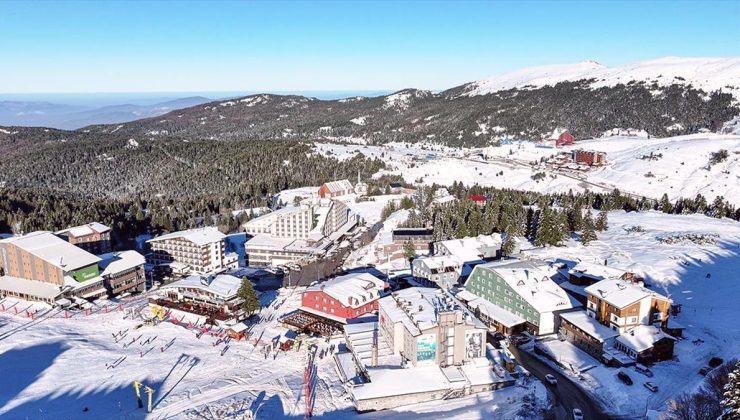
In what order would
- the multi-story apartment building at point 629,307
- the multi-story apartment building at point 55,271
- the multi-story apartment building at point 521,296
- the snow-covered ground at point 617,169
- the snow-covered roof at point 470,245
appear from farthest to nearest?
the snow-covered ground at point 617,169 → the snow-covered roof at point 470,245 → the multi-story apartment building at point 55,271 → the multi-story apartment building at point 521,296 → the multi-story apartment building at point 629,307

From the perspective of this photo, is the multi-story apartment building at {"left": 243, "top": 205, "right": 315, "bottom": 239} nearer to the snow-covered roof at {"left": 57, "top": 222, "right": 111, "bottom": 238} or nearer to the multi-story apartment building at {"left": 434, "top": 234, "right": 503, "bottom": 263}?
the snow-covered roof at {"left": 57, "top": 222, "right": 111, "bottom": 238}

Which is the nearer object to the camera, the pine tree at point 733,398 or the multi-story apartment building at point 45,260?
the pine tree at point 733,398

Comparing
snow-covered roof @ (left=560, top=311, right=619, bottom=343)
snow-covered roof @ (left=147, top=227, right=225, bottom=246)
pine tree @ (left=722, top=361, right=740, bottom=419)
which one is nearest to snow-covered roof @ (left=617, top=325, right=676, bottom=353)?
snow-covered roof @ (left=560, top=311, right=619, bottom=343)

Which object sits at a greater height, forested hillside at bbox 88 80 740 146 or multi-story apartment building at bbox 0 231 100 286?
forested hillside at bbox 88 80 740 146

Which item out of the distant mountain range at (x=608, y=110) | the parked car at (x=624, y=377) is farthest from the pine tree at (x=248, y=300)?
the distant mountain range at (x=608, y=110)

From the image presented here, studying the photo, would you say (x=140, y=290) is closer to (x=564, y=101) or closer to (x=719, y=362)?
(x=719, y=362)

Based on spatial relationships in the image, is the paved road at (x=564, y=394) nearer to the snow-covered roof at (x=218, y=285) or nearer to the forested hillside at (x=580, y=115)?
the snow-covered roof at (x=218, y=285)
